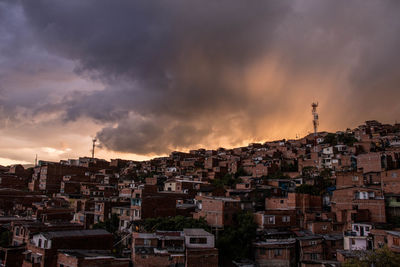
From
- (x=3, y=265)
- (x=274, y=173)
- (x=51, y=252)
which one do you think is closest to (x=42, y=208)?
(x=3, y=265)

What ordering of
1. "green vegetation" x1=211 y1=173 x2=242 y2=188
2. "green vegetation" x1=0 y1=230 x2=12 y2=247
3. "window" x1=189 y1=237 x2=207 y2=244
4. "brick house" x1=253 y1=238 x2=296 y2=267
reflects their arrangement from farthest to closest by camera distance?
"green vegetation" x1=211 y1=173 x2=242 y2=188, "green vegetation" x1=0 y1=230 x2=12 y2=247, "brick house" x1=253 y1=238 x2=296 y2=267, "window" x1=189 y1=237 x2=207 y2=244

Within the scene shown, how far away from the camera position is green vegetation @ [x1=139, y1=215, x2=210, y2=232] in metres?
32.8

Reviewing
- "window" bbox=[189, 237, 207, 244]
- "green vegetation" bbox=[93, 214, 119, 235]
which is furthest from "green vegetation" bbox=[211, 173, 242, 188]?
"window" bbox=[189, 237, 207, 244]

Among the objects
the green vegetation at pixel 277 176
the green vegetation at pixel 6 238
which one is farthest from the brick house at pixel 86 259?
the green vegetation at pixel 277 176

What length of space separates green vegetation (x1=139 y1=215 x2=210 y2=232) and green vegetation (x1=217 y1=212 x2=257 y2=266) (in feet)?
6.77

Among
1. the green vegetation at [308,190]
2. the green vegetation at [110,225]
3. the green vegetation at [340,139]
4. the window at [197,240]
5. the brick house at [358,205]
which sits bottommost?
the window at [197,240]

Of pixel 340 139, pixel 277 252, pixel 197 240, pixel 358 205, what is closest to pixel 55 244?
pixel 197 240

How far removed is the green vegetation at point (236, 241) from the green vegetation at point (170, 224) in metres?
2.06

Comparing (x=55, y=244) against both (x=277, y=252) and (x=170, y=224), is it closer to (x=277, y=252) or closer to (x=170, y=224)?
(x=170, y=224)

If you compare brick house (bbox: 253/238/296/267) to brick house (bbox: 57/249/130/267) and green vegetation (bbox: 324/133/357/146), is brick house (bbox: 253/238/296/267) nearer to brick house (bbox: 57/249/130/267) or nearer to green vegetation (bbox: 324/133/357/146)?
brick house (bbox: 57/249/130/267)

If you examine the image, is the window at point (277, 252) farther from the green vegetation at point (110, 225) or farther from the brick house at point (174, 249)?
the green vegetation at point (110, 225)

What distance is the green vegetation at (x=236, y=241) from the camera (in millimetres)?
32031

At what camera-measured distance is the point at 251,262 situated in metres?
31.1

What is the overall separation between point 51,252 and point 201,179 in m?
35.5
